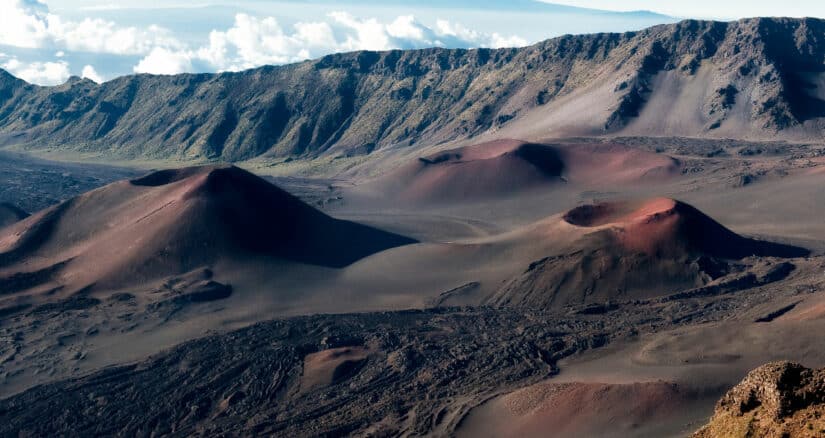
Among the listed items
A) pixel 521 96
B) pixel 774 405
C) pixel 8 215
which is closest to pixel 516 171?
pixel 521 96

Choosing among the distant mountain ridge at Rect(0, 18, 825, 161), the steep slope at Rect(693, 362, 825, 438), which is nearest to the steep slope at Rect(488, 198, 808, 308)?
the steep slope at Rect(693, 362, 825, 438)

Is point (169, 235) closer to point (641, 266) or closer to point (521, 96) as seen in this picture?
point (641, 266)

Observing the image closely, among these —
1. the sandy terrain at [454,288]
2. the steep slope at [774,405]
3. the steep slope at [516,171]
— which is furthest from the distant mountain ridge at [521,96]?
the steep slope at [774,405]

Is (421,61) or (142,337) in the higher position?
(421,61)

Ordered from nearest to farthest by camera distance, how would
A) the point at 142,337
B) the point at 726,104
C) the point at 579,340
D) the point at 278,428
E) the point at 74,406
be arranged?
the point at 278,428
the point at 74,406
the point at 579,340
the point at 142,337
the point at 726,104

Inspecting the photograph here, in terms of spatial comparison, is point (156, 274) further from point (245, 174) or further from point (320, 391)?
point (320, 391)

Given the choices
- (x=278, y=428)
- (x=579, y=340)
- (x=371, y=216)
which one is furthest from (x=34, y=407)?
(x=371, y=216)

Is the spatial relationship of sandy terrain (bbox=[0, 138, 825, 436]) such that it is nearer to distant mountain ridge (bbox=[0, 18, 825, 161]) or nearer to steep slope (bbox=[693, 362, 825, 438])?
steep slope (bbox=[693, 362, 825, 438])

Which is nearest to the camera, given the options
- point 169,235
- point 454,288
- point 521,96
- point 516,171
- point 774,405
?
point 774,405
